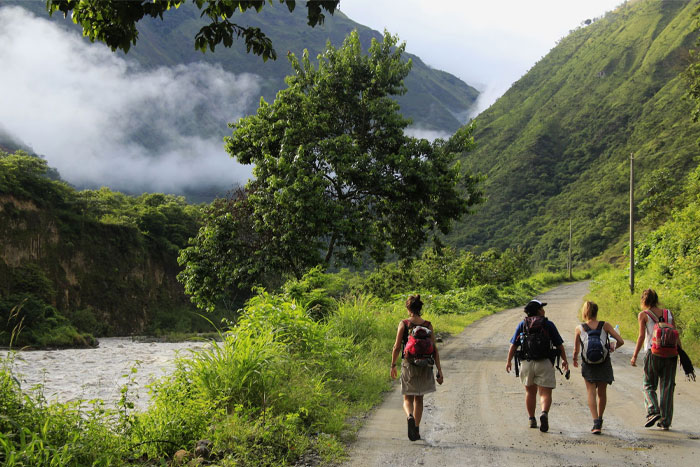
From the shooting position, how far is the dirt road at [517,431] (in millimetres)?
5445

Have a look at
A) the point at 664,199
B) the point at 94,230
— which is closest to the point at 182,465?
the point at 664,199

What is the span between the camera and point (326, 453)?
18.5 feet

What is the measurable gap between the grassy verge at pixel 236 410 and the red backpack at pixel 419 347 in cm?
128

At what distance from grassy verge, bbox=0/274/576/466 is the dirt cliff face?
42824 millimetres

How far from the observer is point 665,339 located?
6711mm

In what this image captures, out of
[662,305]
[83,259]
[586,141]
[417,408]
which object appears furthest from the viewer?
[586,141]

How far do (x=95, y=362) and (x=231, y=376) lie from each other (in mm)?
27431

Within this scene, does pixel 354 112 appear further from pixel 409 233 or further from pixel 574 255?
pixel 574 255

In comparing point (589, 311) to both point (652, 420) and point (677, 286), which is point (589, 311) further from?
point (677, 286)

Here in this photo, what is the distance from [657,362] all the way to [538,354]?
66.3 inches

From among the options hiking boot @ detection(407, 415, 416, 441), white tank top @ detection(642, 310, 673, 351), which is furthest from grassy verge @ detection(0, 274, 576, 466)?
white tank top @ detection(642, 310, 673, 351)

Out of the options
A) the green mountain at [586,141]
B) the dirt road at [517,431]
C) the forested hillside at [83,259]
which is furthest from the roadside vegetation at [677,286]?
the green mountain at [586,141]

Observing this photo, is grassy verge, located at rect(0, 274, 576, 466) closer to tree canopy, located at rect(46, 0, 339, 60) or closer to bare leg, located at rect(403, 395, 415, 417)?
bare leg, located at rect(403, 395, 415, 417)

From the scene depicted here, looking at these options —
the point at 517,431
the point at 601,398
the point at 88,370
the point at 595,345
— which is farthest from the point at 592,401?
the point at 88,370
